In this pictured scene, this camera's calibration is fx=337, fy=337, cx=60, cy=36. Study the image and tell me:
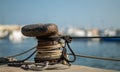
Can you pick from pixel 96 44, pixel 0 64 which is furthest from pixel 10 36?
pixel 0 64

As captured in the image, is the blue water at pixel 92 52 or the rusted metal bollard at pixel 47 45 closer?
the rusted metal bollard at pixel 47 45

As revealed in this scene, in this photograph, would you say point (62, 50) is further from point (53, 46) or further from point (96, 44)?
point (96, 44)

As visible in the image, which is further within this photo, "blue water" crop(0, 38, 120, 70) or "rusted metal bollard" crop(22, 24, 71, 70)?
"blue water" crop(0, 38, 120, 70)

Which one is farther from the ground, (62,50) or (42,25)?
(42,25)

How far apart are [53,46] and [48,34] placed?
0.19m

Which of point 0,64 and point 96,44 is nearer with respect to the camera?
point 0,64

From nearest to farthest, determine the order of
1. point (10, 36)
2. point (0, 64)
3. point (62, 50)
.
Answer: point (62, 50), point (0, 64), point (10, 36)

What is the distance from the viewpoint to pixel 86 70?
408 cm

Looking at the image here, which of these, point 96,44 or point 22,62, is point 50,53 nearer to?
point 22,62

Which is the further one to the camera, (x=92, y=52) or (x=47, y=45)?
(x=92, y=52)

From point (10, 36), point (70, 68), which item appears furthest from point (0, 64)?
point (10, 36)

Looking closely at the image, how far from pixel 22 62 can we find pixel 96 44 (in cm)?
8663

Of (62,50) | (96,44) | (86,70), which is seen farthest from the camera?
(96,44)

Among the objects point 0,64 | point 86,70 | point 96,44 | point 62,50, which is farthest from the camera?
point 96,44
